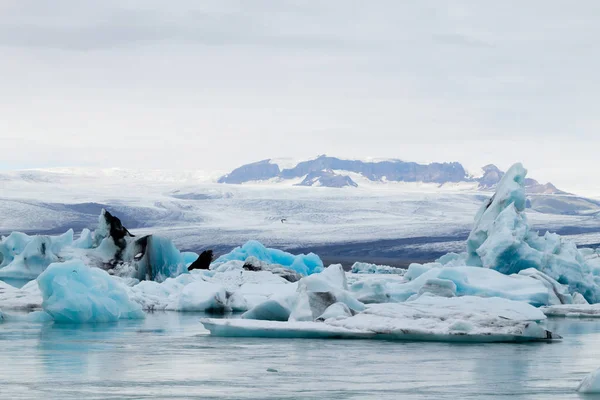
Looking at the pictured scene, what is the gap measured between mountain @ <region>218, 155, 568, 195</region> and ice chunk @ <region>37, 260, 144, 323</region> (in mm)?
145184

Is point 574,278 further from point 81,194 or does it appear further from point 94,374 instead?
point 81,194

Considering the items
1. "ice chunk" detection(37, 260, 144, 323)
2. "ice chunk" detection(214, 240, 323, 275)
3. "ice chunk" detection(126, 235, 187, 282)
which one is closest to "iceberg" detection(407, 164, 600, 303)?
"ice chunk" detection(126, 235, 187, 282)

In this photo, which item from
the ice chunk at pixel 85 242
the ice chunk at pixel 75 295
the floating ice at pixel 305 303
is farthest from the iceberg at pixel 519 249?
the ice chunk at pixel 85 242

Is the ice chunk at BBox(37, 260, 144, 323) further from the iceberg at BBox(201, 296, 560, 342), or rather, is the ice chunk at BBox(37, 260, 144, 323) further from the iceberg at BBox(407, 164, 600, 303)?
the iceberg at BBox(407, 164, 600, 303)

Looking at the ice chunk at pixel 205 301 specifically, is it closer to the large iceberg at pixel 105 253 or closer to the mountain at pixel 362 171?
the large iceberg at pixel 105 253

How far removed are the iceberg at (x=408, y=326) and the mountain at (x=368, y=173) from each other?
483ft

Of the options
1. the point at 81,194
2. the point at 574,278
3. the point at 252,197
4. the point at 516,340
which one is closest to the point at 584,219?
the point at 252,197

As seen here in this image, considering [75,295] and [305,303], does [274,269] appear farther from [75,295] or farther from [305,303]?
[305,303]

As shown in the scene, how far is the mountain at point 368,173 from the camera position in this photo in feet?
532

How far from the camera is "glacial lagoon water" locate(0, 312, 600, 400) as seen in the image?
21.4ft

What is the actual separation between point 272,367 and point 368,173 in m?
168

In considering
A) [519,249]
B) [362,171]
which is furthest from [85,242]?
[362,171]

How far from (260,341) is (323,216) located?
187ft

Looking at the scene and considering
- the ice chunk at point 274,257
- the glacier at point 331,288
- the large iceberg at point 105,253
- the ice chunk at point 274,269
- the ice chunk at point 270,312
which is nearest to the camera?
the glacier at point 331,288
